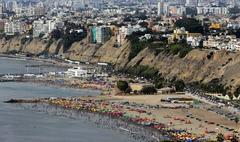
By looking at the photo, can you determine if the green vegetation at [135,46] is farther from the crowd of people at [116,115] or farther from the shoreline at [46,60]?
the crowd of people at [116,115]

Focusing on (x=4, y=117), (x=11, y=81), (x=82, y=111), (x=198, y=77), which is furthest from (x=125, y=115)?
(x=11, y=81)

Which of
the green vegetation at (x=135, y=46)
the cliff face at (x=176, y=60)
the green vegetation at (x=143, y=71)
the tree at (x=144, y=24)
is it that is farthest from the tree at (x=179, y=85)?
the tree at (x=144, y=24)

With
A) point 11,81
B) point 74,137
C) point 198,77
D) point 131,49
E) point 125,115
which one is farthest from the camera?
point 131,49

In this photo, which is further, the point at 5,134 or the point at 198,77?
the point at 198,77

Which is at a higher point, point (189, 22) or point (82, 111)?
point (189, 22)

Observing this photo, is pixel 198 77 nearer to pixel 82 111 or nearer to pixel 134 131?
pixel 82 111

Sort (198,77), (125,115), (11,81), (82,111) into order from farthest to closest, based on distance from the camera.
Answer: (11,81)
(198,77)
(82,111)
(125,115)

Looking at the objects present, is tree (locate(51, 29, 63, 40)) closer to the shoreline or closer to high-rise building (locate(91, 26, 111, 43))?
the shoreline

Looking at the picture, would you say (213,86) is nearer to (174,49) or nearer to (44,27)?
(174,49)
